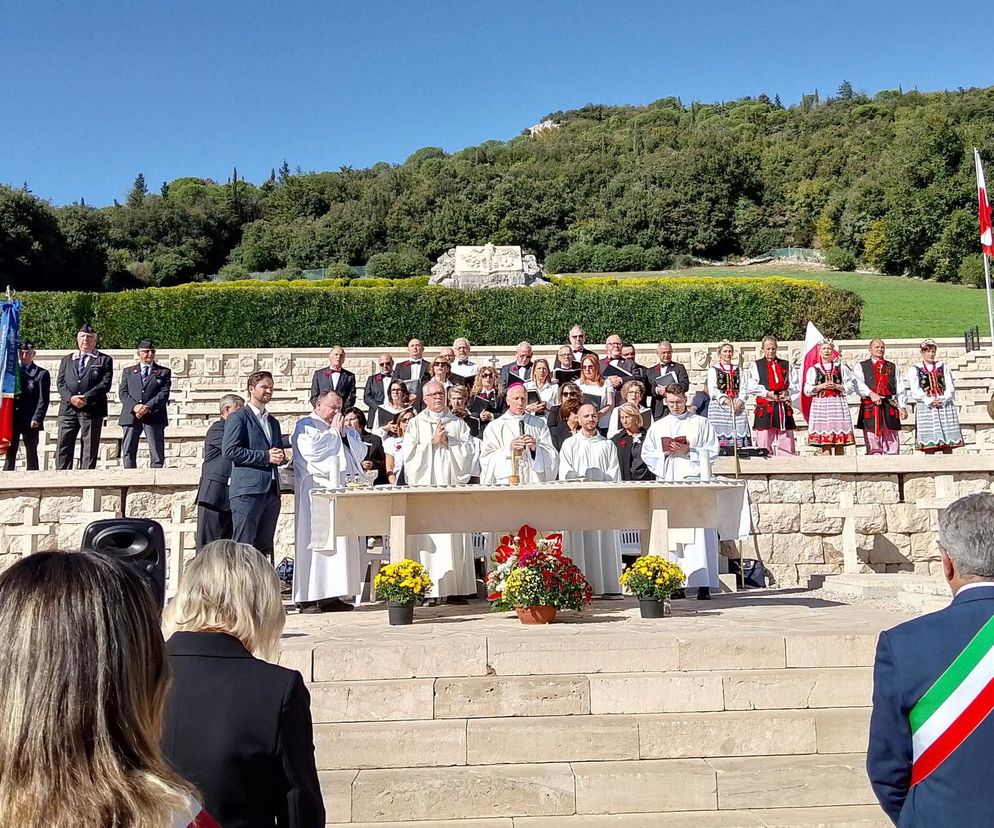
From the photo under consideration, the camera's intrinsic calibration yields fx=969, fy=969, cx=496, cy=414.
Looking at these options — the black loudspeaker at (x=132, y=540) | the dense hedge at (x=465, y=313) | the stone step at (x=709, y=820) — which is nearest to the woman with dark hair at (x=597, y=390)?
the stone step at (x=709, y=820)

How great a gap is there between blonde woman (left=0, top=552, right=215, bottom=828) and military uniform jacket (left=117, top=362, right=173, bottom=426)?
38.8 feet

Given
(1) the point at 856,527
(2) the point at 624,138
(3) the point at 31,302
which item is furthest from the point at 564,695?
(2) the point at 624,138

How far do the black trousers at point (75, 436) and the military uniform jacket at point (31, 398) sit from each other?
0.30 meters

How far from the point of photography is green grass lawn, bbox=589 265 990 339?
95.8 feet

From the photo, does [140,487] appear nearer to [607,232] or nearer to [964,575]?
[964,575]

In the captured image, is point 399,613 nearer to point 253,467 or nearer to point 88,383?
point 253,467

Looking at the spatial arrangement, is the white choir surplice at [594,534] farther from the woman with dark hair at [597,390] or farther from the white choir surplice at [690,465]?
the woman with dark hair at [597,390]

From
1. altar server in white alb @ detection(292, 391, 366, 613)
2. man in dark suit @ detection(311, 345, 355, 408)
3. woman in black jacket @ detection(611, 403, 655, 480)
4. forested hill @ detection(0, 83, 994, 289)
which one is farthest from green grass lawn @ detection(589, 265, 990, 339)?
altar server in white alb @ detection(292, 391, 366, 613)

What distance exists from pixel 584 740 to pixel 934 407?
398 inches

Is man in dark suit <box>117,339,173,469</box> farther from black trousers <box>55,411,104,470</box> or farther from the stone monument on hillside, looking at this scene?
the stone monument on hillside

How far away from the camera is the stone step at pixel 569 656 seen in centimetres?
554

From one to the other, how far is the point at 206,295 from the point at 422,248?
32032 mm

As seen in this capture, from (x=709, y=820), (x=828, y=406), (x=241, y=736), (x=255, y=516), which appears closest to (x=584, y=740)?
(x=709, y=820)

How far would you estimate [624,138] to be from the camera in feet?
233
